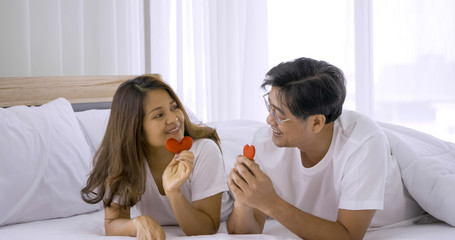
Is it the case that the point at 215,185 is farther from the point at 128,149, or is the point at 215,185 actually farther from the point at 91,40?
the point at 91,40

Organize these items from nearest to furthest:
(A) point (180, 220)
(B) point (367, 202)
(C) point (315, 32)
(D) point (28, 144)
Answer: (B) point (367, 202)
(A) point (180, 220)
(D) point (28, 144)
(C) point (315, 32)

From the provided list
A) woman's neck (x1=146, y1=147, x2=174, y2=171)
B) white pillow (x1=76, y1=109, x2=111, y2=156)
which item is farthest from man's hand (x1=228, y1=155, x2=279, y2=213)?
white pillow (x1=76, y1=109, x2=111, y2=156)

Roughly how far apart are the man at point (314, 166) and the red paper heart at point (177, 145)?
214mm

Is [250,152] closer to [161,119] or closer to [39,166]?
[161,119]

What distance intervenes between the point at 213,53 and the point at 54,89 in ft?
4.64

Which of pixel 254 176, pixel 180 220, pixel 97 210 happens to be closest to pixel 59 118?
pixel 97 210

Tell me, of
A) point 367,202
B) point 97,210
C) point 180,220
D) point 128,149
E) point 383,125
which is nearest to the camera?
point 367,202

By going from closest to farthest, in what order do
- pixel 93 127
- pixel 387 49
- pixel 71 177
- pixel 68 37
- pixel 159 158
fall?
pixel 159 158 → pixel 71 177 → pixel 93 127 → pixel 68 37 → pixel 387 49

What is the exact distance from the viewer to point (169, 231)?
1650mm

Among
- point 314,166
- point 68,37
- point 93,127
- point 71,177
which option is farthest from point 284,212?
point 68,37

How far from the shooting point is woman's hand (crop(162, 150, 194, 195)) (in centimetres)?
143

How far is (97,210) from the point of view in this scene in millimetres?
1951

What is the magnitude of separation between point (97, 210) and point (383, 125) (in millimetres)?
1250

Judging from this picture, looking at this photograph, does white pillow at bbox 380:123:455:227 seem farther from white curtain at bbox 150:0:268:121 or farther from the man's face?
white curtain at bbox 150:0:268:121
